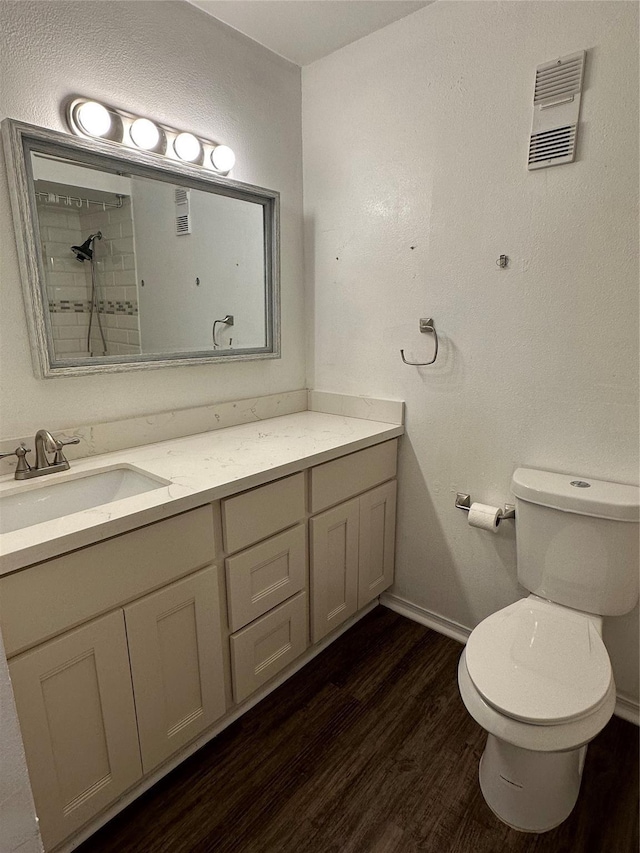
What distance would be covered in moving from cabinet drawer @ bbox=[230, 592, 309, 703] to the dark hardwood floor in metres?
0.14

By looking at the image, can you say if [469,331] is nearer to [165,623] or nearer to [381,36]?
[381,36]

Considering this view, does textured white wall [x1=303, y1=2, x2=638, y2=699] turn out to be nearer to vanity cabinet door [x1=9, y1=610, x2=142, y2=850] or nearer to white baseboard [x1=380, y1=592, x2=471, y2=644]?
white baseboard [x1=380, y1=592, x2=471, y2=644]

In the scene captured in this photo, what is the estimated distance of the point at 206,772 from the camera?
139cm

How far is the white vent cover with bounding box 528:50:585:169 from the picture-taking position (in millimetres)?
1374

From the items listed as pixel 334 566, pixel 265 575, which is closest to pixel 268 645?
pixel 265 575

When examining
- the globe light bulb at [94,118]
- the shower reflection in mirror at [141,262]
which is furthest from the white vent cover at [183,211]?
the globe light bulb at [94,118]

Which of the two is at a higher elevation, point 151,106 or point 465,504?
point 151,106

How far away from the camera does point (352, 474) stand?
69.9 inches

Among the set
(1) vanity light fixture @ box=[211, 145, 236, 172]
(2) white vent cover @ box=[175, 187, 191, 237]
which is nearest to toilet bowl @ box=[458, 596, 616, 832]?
(2) white vent cover @ box=[175, 187, 191, 237]

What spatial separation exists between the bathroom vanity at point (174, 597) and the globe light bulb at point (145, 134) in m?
0.97

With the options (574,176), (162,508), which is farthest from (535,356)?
(162,508)

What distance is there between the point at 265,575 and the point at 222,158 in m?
1.46

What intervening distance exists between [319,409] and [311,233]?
0.78 metres

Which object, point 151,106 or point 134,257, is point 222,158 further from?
point 134,257
